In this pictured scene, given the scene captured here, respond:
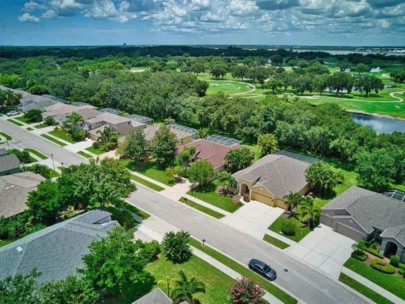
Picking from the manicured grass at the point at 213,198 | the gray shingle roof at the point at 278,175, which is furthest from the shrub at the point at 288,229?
the manicured grass at the point at 213,198

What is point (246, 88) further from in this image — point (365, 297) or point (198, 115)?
point (365, 297)

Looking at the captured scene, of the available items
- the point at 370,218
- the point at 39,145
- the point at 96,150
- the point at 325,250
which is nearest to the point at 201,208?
the point at 325,250

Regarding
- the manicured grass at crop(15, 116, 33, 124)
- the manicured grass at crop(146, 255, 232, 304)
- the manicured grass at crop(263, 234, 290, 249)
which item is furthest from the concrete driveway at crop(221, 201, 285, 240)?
the manicured grass at crop(15, 116, 33, 124)

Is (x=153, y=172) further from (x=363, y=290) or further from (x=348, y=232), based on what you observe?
(x=363, y=290)

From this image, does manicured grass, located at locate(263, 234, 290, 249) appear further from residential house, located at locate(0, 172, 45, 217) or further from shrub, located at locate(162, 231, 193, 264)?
residential house, located at locate(0, 172, 45, 217)

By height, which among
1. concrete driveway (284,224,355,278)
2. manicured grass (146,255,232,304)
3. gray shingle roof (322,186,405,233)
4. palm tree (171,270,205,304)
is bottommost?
concrete driveway (284,224,355,278)

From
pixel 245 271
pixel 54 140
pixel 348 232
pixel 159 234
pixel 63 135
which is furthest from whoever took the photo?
pixel 63 135
